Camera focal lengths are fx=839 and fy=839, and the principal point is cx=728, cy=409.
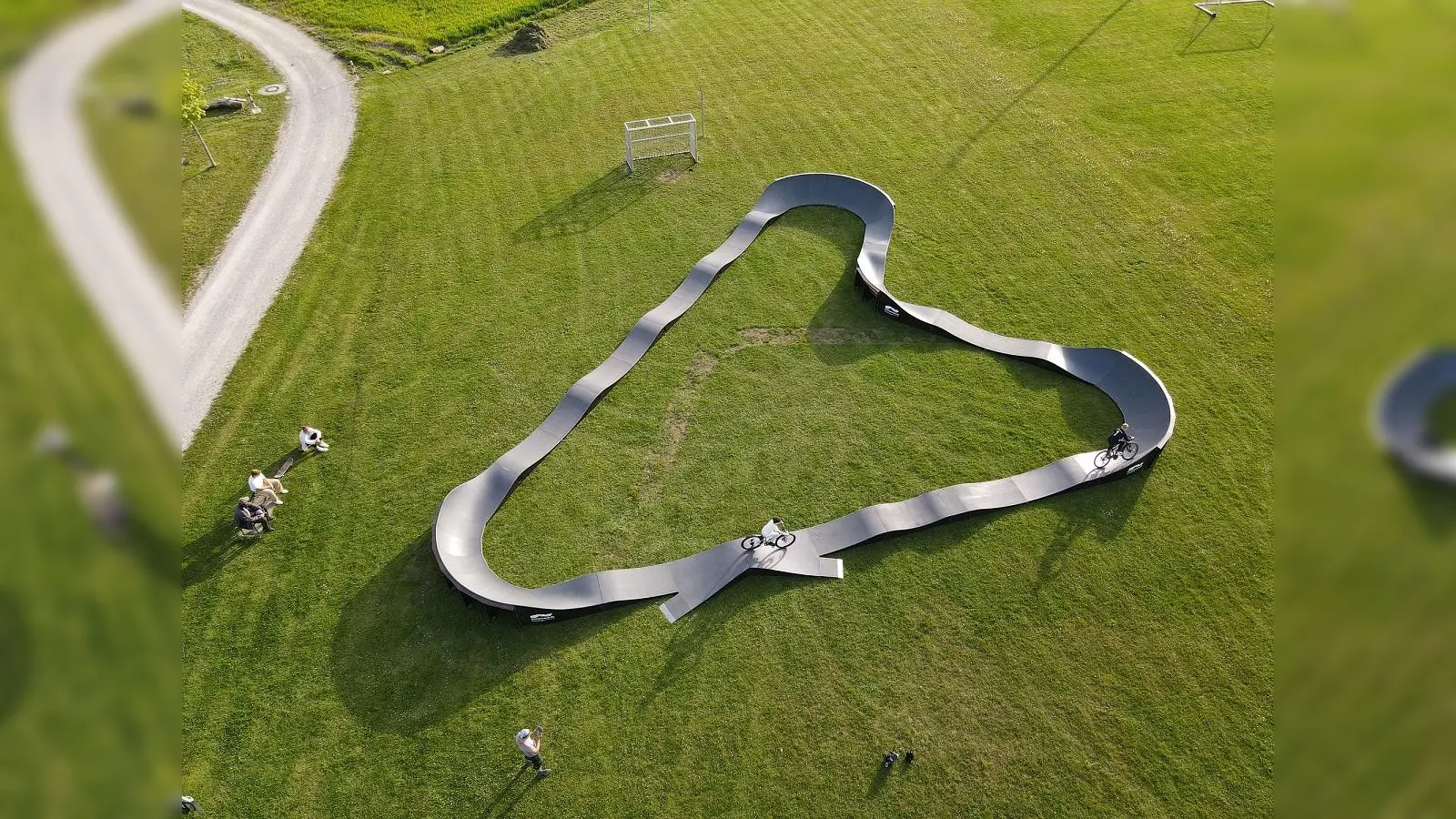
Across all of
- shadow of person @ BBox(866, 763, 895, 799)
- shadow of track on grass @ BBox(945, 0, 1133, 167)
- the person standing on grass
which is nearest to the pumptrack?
the person standing on grass

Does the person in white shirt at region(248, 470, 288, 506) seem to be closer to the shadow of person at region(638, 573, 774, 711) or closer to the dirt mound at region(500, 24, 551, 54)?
the shadow of person at region(638, 573, 774, 711)

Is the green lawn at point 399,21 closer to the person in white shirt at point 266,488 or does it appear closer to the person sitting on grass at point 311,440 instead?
the person sitting on grass at point 311,440

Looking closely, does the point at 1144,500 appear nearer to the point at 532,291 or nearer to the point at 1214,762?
the point at 1214,762

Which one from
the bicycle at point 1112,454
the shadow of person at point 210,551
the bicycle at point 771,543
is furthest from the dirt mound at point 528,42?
the bicycle at point 1112,454

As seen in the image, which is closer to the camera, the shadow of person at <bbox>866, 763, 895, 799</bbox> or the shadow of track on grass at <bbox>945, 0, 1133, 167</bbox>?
the shadow of person at <bbox>866, 763, 895, 799</bbox>

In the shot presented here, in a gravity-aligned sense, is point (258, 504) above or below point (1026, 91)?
below
